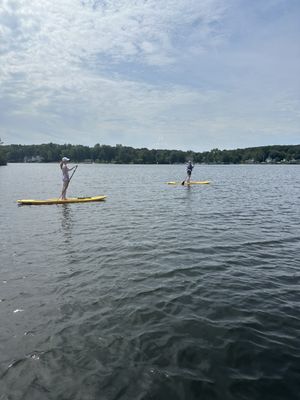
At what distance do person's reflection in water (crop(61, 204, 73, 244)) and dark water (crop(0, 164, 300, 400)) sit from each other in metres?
0.25

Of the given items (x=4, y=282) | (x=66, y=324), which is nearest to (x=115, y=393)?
(x=66, y=324)

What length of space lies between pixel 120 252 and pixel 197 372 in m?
6.52

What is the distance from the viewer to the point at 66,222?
17109mm

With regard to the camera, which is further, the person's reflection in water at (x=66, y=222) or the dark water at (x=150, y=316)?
the person's reflection in water at (x=66, y=222)

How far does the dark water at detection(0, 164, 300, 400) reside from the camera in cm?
485

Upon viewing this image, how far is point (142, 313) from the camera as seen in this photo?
22.6 feet

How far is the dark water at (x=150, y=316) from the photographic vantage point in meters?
4.85

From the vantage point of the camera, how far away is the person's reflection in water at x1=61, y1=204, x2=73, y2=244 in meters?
13.7

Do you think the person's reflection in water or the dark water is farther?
the person's reflection in water

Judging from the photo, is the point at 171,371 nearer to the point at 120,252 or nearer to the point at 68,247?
the point at 120,252

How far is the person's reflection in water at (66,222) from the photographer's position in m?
13.7

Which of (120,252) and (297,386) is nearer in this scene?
(297,386)

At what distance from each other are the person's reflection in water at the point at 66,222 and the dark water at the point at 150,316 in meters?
0.25

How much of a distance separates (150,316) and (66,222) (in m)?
11.3
